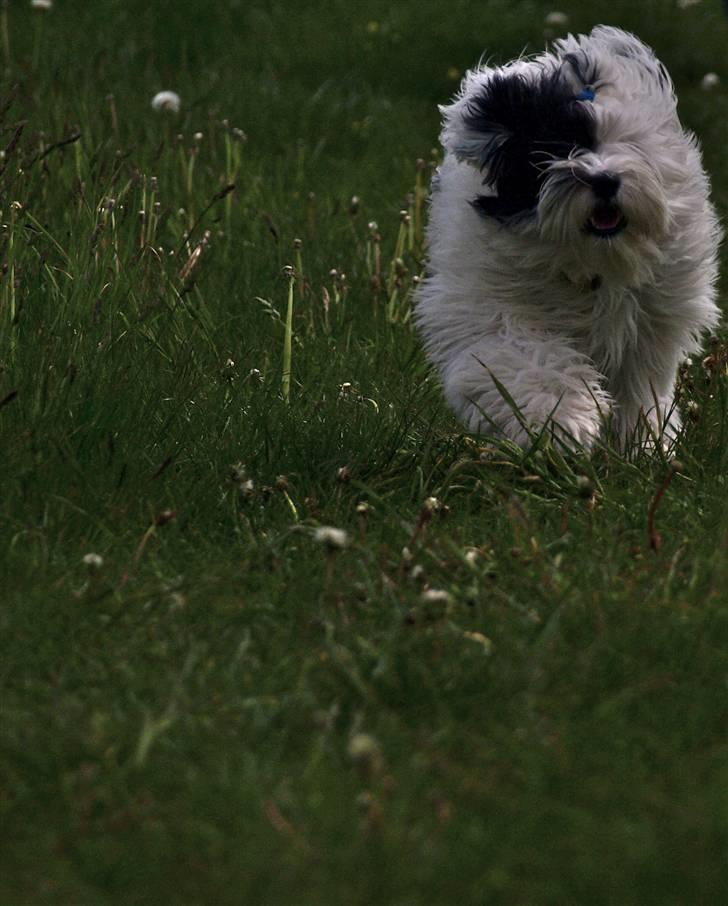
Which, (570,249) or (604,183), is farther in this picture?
(570,249)

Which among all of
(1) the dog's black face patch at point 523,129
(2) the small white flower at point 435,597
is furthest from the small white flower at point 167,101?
(2) the small white flower at point 435,597

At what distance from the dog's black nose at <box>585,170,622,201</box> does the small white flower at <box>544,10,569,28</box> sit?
568 cm

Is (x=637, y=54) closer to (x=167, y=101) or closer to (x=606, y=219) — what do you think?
(x=606, y=219)

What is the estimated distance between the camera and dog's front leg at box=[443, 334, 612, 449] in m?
4.15

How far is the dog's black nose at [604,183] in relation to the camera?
3984mm

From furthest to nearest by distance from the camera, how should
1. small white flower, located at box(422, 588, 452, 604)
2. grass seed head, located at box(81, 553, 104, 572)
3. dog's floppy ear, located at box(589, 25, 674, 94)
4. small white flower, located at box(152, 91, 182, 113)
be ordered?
small white flower, located at box(152, 91, 182, 113), dog's floppy ear, located at box(589, 25, 674, 94), grass seed head, located at box(81, 553, 104, 572), small white flower, located at box(422, 588, 452, 604)

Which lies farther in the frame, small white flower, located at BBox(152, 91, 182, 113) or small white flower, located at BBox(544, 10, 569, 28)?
small white flower, located at BBox(544, 10, 569, 28)

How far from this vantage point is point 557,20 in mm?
9406

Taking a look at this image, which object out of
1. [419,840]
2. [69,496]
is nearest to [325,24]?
[69,496]

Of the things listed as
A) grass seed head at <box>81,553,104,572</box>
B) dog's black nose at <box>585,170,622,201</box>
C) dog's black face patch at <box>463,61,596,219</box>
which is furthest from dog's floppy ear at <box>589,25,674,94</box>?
grass seed head at <box>81,553,104,572</box>

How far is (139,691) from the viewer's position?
8.86ft

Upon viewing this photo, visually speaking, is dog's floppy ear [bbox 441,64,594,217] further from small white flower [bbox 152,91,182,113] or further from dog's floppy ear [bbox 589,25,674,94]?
small white flower [bbox 152,91,182,113]

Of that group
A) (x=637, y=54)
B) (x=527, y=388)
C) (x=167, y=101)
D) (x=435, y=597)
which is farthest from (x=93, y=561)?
(x=167, y=101)

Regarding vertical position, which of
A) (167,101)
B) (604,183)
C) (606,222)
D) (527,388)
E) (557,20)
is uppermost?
(604,183)
